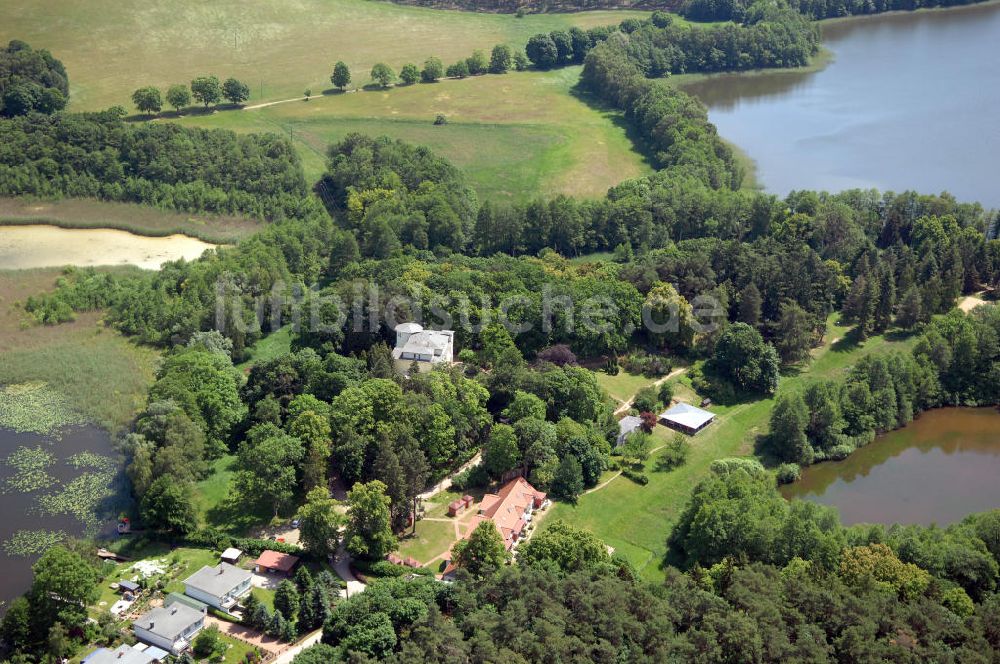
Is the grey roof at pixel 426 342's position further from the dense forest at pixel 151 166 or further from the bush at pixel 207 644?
the dense forest at pixel 151 166

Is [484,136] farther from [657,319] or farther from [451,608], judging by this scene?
[451,608]

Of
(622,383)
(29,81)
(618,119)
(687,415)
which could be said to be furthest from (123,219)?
(618,119)

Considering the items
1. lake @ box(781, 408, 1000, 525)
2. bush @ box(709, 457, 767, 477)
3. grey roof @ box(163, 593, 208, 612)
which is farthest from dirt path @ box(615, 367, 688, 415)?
grey roof @ box(163, 593, 208, 612)

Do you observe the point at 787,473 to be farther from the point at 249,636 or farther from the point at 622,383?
the point at 249,636

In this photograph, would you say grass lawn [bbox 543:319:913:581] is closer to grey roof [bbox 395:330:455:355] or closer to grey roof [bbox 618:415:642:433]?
grey roof [bbox 618:415:642:433]

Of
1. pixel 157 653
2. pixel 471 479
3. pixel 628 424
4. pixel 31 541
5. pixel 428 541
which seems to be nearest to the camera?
pixel 157 653

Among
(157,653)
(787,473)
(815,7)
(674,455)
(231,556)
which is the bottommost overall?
(787,473)
